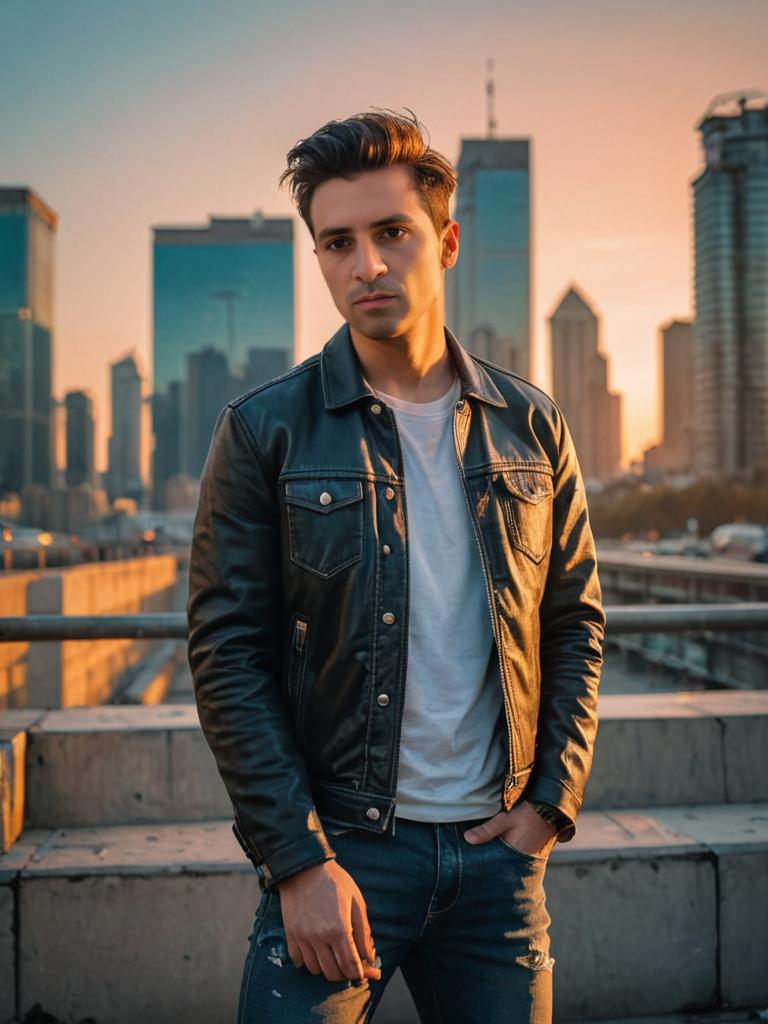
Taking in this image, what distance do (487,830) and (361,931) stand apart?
33 centimetres

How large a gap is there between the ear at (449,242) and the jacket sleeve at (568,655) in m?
0.45

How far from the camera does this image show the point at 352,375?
2096mm

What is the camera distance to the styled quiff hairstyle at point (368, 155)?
1964 millimetres

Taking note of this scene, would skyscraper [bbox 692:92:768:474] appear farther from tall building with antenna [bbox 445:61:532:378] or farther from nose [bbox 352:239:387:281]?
nose [bbox 352:239:387:281]

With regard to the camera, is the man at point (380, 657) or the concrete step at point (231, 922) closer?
the man at point (380, 657)

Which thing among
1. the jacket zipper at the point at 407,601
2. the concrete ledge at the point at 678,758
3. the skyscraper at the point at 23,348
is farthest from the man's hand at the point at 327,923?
the skyscraper at the point at 23,348

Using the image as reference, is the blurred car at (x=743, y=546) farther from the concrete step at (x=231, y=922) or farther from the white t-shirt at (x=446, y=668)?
the white t-shirt at (x=446, y=668)

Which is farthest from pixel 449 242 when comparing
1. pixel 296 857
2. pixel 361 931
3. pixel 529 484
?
pixel 361 931

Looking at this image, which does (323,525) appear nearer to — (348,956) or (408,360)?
(408,360)

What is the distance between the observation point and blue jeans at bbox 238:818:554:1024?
73.7 inches

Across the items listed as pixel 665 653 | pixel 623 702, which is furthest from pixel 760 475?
pixel 623 702

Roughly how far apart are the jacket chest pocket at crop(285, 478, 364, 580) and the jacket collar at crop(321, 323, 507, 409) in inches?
8.1

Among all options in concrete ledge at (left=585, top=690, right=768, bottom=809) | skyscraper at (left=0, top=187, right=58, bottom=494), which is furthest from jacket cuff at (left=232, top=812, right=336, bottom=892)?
skyscraper at (left=0, top=187, right=58, bottom=494)

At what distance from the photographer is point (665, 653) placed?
110ft
